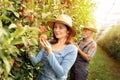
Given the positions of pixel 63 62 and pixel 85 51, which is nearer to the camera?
pixel 63 62

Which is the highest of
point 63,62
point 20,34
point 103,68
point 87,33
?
point 20,34

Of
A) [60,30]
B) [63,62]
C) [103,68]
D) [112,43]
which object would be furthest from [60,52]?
[112,43]

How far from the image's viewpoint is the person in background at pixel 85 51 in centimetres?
548

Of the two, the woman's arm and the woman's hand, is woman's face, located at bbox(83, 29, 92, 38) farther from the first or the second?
the woman's hand

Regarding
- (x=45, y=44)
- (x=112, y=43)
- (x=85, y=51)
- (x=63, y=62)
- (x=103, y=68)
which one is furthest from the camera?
(x=112, y=43)

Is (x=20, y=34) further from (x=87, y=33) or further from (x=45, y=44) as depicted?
(x=87, y=33)

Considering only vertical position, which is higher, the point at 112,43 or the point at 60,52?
the point at 60,52

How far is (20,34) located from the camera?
9.55ft

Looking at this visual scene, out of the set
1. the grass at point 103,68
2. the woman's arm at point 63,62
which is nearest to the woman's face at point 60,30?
the woman's arm at point 63,62

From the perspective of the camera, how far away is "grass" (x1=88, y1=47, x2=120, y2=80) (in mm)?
9639

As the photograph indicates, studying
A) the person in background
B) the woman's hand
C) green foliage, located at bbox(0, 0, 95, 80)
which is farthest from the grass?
the woman's hand

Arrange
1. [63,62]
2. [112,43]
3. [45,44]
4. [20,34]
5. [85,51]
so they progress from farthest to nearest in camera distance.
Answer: [112,43]
[85,51]
[63,62]
[45,44]
[20,34]

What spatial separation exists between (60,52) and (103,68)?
23.1 ft

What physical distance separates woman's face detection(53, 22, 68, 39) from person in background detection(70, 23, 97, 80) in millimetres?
1614
